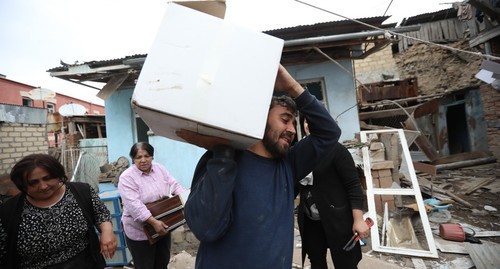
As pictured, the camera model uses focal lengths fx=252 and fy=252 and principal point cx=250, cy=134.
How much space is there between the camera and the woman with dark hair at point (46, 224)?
1.59m

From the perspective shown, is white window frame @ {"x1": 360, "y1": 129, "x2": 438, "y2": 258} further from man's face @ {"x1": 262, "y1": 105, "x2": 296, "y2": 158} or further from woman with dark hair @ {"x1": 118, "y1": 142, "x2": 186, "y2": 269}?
man's face @ {"x1": 262, "y1": 105, "x2": 296, "y2": 158}

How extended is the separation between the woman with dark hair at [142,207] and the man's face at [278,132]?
1.74 metres

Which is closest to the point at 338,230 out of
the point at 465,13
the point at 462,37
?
the point at 465,13

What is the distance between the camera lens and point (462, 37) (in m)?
12.0

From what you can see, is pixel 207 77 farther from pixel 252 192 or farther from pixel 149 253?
pixel 149 253

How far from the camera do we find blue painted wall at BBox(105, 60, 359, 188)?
5.80 meters

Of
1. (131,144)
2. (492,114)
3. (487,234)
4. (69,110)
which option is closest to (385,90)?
(492,114)

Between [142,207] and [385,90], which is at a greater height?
[385,90]

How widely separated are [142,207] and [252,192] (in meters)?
1.74

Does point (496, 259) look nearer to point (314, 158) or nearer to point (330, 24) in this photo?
point (314, 158)

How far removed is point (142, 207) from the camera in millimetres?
2434

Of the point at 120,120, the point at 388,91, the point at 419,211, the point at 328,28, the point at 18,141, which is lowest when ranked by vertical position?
the point at 419,211

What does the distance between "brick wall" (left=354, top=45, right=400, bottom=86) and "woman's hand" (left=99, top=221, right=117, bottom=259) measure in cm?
1300

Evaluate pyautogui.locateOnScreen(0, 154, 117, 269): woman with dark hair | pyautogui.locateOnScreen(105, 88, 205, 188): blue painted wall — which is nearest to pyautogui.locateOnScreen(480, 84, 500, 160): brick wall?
pyautogui.locateOnScreen(105, 88, 205, 188): blue painted wall
